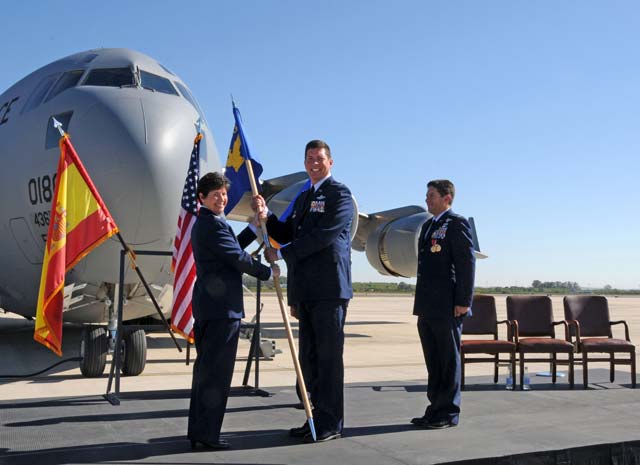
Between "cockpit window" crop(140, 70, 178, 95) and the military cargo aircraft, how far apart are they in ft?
0.06

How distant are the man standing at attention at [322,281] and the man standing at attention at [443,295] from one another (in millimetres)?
927

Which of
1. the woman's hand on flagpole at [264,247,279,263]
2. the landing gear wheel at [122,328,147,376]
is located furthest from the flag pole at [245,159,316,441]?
the landing gear wheel at [122,328,147,376]

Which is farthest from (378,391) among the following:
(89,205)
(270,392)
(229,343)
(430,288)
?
(89,205)

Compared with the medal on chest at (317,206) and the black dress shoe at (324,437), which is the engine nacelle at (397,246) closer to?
the medal on chest at (317,206)

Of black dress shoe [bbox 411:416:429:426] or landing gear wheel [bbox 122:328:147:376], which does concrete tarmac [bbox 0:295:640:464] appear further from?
landing gear wheel [bbox 122:328:147:376]

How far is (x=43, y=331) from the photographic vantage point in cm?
614

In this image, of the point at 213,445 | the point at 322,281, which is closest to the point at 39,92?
the point at 322,281

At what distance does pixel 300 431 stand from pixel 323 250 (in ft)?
4.09

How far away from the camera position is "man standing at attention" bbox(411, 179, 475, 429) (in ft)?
17.4

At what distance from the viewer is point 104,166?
8.12 metres

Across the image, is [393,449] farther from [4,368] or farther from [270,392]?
[4,368]

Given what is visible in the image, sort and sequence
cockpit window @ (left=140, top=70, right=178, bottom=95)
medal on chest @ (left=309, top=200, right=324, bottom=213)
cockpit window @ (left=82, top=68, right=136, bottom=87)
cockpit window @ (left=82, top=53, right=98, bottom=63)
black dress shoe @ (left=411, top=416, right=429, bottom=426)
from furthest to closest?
cockpit window @ (left=82, top=53, right=98, bottom=63), cockpit window @ (left=140, top=70, right=178, bottom=95), cockpit window @ (left=82, top=68, right=136, bottom=87), black dress shoe @ (left=411, top=416, right=429, bottom=426), medal on chest @ (left=309, top=200, right=324, bottom=213)

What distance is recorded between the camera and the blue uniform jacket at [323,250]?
4.66 meters

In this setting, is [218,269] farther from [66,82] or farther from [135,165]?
[66,82]
